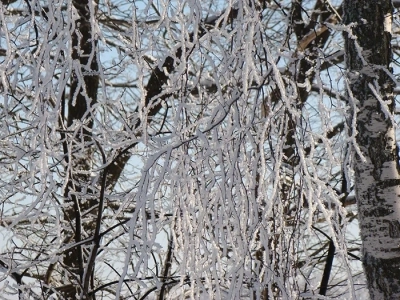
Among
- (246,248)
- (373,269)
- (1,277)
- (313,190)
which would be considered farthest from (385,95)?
(1,277)

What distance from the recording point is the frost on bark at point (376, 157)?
264cm

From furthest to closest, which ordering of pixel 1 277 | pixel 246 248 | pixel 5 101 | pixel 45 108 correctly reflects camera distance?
pixel 1 277 → pixel 5 101 → pixel 45 108 → pixel 246 248

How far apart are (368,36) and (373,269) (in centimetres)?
116

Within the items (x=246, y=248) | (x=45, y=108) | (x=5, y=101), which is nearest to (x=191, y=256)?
(x=246, y=248)

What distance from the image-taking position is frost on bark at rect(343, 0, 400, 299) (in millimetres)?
2639

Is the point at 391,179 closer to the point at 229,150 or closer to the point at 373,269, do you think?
the point at 373,269

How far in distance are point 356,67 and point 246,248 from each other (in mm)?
1541

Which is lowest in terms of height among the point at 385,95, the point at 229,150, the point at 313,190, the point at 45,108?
the point at 313,190

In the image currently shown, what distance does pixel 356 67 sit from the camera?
2756 millimetres

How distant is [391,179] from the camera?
265cm

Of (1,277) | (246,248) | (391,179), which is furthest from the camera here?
(1,277)

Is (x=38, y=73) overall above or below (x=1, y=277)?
above

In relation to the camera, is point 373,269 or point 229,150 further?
point 373,269

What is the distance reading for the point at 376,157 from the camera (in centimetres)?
267
